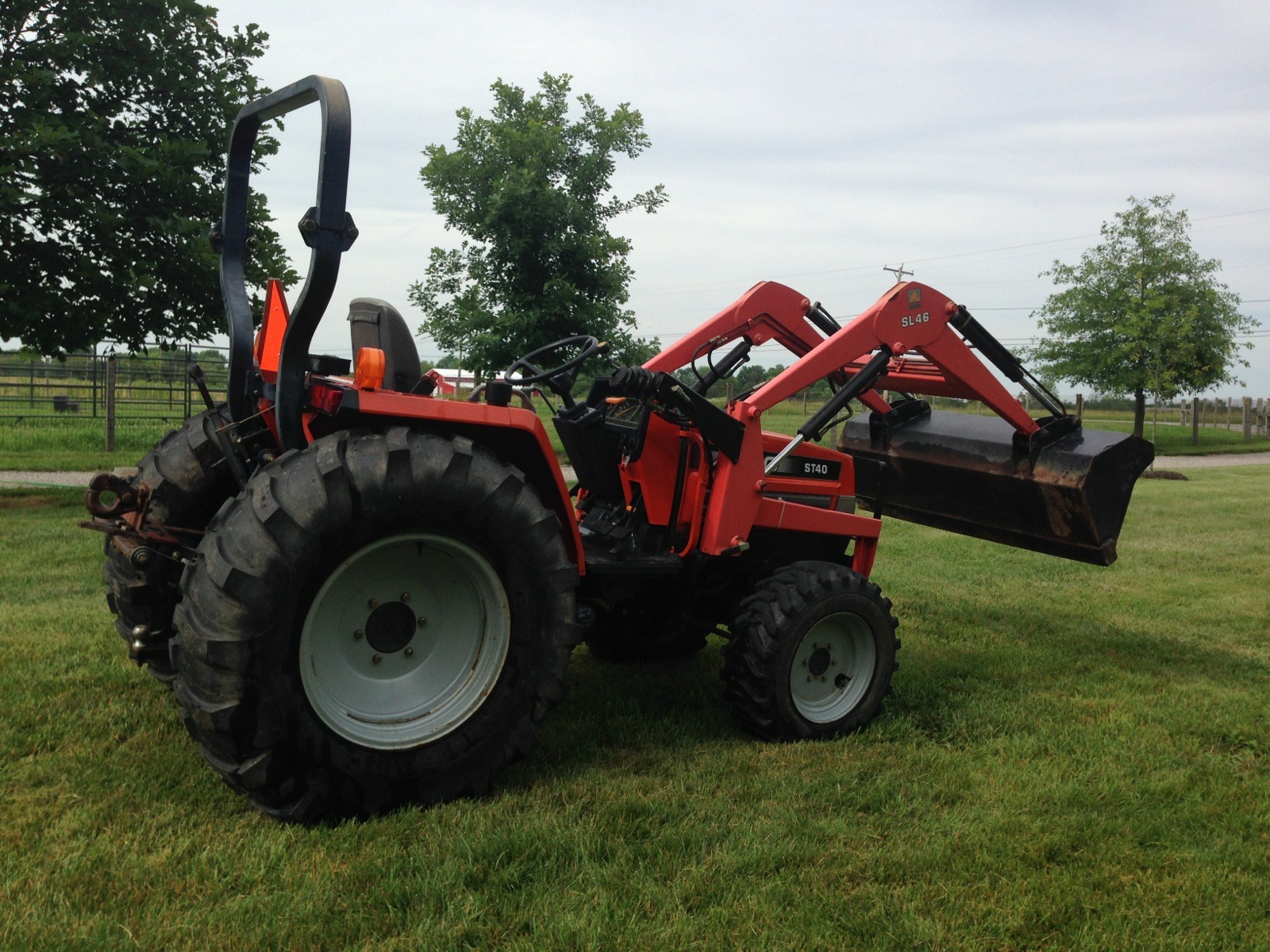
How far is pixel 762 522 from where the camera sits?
464 cm

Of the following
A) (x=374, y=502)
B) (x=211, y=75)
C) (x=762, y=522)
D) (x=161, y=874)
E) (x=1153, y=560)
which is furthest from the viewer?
(x=211, y=75)

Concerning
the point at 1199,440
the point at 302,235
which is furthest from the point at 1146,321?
the point at 302,235

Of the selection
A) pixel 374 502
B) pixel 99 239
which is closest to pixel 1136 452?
pixel 374 502

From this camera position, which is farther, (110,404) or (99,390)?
(99,390)

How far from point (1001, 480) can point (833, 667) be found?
1.84 metres

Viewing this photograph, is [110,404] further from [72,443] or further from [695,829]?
[695,829]

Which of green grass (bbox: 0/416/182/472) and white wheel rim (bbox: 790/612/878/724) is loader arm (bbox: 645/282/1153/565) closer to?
white wheel rim (bbox: 790/612/878/724)

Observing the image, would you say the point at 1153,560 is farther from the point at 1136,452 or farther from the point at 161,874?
the point at 161,874

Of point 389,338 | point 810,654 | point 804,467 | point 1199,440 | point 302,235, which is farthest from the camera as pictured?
point 1199,440

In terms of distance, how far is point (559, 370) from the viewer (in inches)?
178

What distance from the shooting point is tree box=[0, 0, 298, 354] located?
30.9 ft

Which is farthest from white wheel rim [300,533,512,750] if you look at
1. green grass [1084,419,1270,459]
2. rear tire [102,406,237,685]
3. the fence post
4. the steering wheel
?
green grass [1084,419,1270,459]

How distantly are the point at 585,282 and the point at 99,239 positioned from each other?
661 centimetres

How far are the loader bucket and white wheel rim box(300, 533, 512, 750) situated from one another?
2.78m
